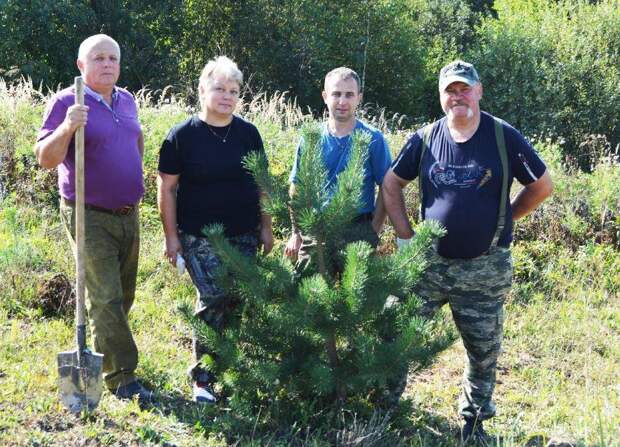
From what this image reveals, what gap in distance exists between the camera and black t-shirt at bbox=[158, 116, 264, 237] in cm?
397

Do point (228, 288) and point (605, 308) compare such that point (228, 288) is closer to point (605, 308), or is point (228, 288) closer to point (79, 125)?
point (79, 125)

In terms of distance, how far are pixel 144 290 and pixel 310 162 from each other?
2.74 m

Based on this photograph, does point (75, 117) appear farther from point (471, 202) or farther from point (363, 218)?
point (471, 202)

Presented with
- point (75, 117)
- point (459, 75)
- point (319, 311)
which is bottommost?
point (319, 311)

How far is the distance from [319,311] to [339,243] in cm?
46

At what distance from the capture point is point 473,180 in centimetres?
375

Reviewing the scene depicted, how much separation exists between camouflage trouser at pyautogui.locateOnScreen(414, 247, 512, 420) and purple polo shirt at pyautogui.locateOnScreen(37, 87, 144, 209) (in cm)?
174

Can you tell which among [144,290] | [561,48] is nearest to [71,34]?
[561,48]

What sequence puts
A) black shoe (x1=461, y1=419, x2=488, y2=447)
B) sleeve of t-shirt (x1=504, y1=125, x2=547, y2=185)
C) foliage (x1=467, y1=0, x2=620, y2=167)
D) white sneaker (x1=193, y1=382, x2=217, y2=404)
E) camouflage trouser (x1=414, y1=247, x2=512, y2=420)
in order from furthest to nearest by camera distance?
foliage (x1=467, y1=0, x2=620, y2=167), white sneaker (x1=193, y1=382, x2=217, y2=404), black shoe (x1=461, y1=419, x2=488, y2=447), camouflage trouser (x1=414, y1=247, x2=512, y2=420), sleeve of t-shirt (x1=504, y1=125, x2=547, y2=185)

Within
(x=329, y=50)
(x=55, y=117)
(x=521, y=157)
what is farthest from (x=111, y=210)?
(x=329, y=50)

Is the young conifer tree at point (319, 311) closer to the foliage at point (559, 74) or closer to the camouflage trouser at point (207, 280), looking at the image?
the camouflage trouser at point (207, 280)

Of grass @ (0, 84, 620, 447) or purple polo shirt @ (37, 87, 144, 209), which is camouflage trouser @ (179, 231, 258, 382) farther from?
purple polo shirt @ (37, 87, 144, 209)

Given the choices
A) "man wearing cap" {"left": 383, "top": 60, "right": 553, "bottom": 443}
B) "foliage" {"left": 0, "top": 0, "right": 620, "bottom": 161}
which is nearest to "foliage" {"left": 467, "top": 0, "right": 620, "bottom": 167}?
"foliage" {"left": 0, "top": 0, "right": 620, "bottom": 161}

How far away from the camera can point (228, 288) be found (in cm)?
383
